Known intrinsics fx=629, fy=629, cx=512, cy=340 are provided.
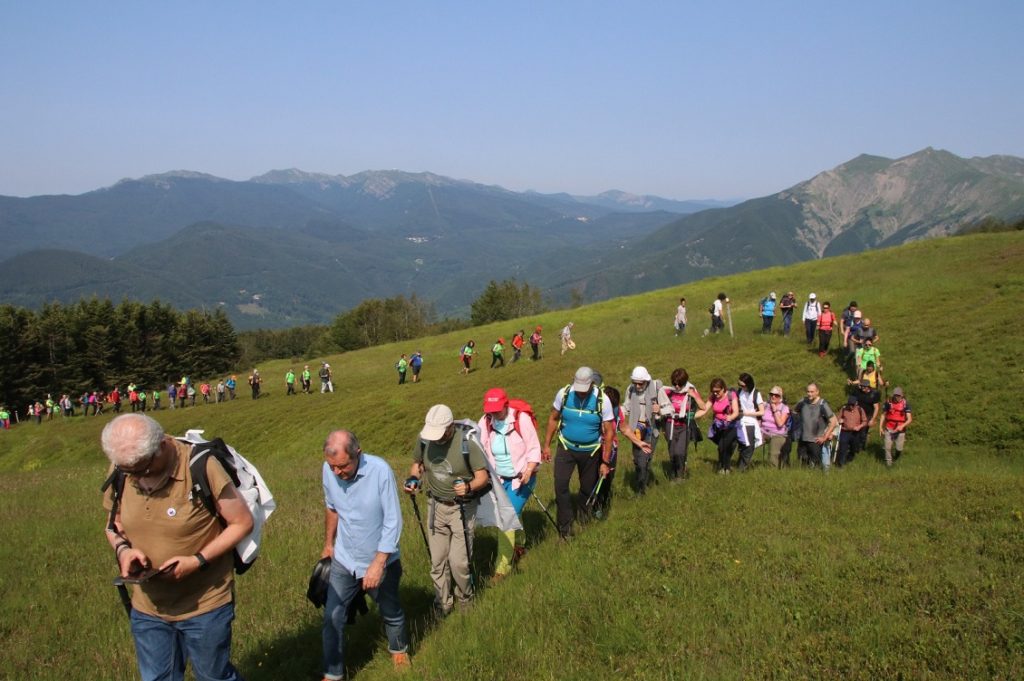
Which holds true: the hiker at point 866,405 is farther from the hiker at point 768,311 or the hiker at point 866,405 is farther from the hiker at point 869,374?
the hiker at point 768,311

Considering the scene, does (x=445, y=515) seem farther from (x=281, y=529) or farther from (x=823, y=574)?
(x=281, y=529)

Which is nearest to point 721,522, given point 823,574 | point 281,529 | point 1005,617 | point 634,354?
point 823,574

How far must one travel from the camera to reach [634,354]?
95.2 feet

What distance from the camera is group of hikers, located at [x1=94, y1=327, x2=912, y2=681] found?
4.23 m

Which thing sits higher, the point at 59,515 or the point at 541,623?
the point at 541,623

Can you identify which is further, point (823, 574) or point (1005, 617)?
point (823, 574)

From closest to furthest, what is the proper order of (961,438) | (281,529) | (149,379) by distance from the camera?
1. (281,529)
2. (961,438)
3. (149,379)

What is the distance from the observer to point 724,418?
38.3 feet

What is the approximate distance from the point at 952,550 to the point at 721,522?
2.41 m

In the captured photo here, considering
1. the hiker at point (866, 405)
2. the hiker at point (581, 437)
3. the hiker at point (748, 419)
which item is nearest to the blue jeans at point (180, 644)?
the hiker at point (581, 437)

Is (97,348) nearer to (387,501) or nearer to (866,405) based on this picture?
(866,405)

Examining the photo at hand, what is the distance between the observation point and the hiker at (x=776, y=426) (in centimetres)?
1248

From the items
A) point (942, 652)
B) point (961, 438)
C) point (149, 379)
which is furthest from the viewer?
point (149, 379)

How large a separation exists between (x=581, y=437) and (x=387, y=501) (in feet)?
11.4
